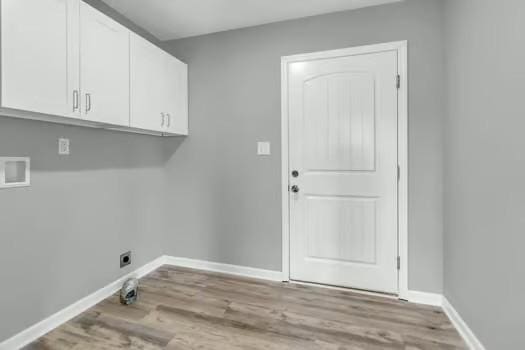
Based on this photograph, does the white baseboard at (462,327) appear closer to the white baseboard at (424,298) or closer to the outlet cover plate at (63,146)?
the white baseboard at (424,298)

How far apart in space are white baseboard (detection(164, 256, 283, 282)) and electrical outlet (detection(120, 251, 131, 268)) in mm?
538

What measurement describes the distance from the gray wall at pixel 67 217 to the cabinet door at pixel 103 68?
0.36 m

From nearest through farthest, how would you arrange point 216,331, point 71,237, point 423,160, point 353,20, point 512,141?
point 512,141
point 216,331
point 71,237
point 423,160
point 353,20

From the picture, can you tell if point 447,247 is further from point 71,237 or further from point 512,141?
point 71,237

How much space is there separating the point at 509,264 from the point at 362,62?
5.86 feet

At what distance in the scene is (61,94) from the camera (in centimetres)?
157

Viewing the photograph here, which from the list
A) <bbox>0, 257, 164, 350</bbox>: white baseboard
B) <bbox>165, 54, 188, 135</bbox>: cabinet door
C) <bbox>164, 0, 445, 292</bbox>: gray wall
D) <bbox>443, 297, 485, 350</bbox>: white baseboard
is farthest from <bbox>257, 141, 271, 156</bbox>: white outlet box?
<bbox>443, 297, 485, 350</bbox>: white baseboard

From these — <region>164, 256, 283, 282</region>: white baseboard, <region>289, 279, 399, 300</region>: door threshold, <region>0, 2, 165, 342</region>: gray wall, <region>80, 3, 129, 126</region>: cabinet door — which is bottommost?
<region>289, 279, 399, 300</region>: door threshold

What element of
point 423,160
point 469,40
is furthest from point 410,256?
point 469,40

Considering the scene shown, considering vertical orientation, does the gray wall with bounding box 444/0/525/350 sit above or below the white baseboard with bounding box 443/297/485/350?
above

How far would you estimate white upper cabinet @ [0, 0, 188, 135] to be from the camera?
1343 mm

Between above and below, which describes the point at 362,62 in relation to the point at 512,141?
above

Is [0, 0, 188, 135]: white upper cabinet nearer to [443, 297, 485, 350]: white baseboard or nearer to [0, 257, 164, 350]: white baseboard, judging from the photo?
[0, 257, 164, 350]: white baseboard

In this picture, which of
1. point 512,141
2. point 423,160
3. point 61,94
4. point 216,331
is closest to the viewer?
point 512,141
